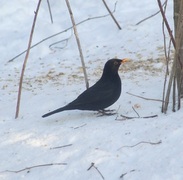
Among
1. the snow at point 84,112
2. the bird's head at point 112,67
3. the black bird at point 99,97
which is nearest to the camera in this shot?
the snow at point 84,112

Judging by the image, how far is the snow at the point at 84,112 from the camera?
→ 349 centimetres

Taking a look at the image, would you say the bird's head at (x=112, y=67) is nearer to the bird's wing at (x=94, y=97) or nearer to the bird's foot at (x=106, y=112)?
the bird's wing at (x=94, y=97)

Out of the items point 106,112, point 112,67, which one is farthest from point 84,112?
point 112,67

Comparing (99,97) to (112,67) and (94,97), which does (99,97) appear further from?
(112,67)

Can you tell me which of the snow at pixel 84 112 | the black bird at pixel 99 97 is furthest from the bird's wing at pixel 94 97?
the snow at pixel 84 112

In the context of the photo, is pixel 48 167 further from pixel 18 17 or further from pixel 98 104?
pixel 18 17

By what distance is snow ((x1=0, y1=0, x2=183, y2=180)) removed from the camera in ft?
11.5

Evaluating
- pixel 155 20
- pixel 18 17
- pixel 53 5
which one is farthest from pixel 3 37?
pixel 155 20

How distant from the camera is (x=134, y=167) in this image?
3361 mm

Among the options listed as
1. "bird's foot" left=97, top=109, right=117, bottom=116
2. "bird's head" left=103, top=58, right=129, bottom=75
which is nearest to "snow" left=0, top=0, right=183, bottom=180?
"bird's foot" left=97, top=109, right=117, bottom=116

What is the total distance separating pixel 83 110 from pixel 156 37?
1.98 m

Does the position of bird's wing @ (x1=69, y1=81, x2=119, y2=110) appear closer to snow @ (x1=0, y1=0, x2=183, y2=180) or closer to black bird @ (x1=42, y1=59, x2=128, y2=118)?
black bird @ (x1=42, y1=59, x2=128, y2=118)

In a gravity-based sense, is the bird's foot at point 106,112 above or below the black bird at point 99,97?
below

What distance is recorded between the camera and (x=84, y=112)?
15.6 ft
